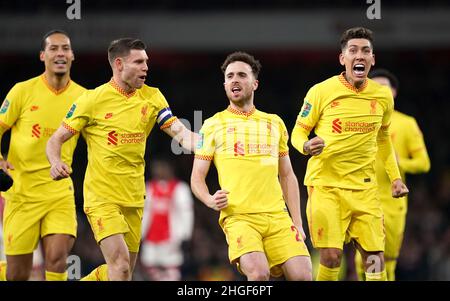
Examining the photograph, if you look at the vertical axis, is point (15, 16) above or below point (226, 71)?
above

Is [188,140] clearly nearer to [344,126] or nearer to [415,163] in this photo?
[344,126]

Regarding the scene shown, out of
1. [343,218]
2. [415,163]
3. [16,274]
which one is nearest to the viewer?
[343,218]

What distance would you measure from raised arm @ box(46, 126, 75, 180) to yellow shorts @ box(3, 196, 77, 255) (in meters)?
0.88

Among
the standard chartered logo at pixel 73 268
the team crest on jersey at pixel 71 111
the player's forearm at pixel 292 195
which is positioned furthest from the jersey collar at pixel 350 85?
the standard chartered logo at pixel 73 268

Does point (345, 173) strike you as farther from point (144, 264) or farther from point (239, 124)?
point (144, 264)

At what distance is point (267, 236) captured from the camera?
26.1 feet

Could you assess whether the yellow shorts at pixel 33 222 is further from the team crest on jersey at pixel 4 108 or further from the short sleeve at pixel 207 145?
the short sleeve at pixel 207 145

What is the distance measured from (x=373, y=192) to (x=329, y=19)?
878cm

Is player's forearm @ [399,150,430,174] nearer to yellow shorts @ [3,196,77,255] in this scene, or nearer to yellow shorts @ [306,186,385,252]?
yellow shorts @ [306,186,385,252]

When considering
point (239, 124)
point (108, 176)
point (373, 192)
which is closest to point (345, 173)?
point (373, 192)

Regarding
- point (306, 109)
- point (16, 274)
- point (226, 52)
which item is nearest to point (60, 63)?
point (16, 274)

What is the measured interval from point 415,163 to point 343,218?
203 cm

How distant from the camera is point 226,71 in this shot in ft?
26.7

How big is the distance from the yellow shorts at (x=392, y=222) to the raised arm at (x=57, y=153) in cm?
353
